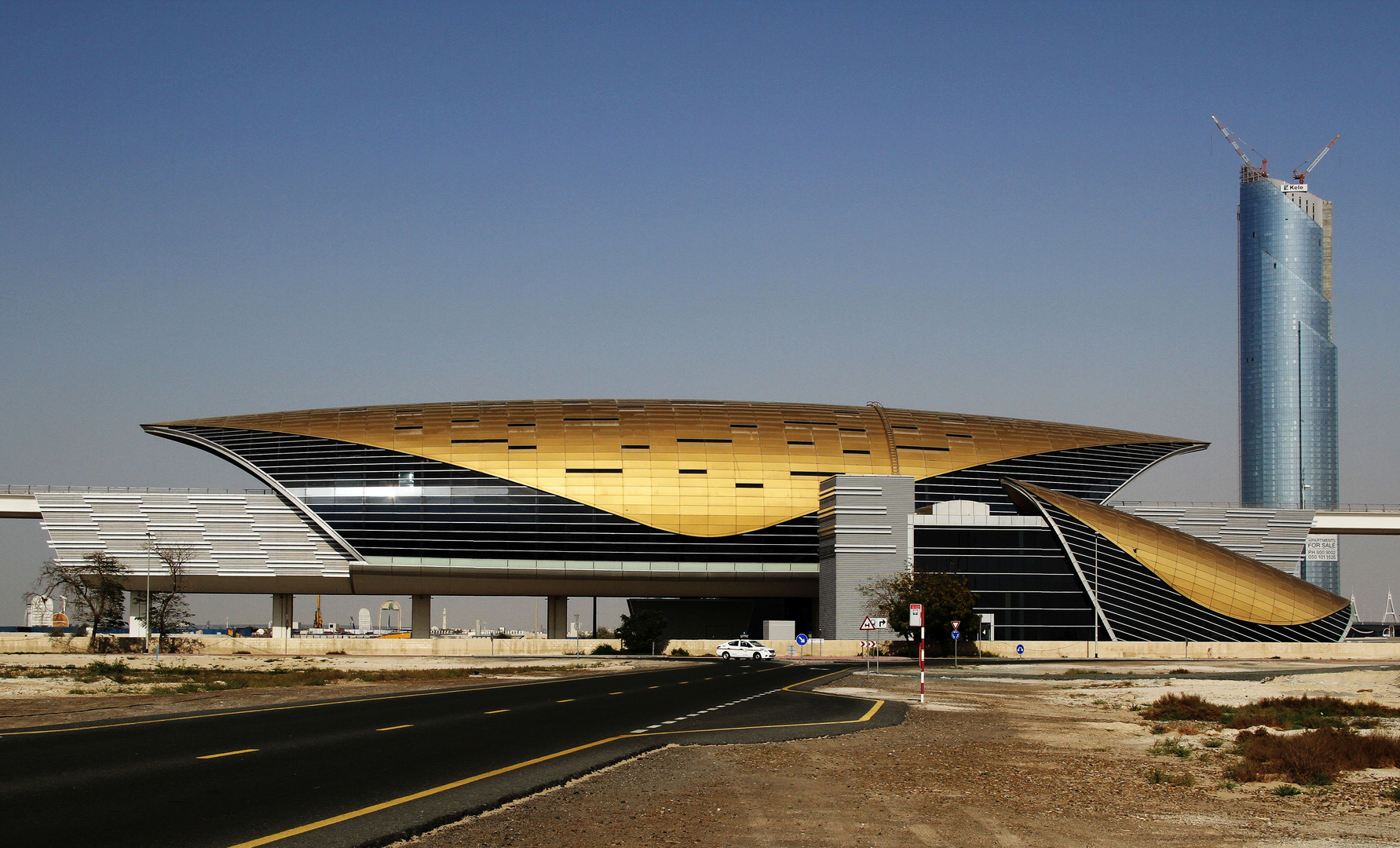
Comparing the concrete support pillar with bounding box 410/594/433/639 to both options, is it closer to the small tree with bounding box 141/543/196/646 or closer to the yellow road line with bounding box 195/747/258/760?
the small tree with bounding box 141/543/196/646

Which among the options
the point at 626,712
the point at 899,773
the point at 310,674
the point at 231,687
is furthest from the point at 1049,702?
the point at 310,674

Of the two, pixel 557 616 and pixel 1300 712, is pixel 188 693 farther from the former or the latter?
pixel 557 616

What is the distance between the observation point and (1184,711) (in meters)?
26.0

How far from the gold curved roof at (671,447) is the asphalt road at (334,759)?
210 feet

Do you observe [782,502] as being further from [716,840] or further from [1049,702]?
[716,840]

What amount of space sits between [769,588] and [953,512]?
19.7 meters

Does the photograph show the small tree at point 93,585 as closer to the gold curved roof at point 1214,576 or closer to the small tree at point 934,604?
the small tree at point 934,604

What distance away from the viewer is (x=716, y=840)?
34.3 ft

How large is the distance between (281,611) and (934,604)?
5574 cm

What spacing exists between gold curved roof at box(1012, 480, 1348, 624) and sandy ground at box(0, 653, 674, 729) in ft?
114

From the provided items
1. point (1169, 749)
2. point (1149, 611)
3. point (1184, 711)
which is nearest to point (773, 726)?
point (1169, 749)

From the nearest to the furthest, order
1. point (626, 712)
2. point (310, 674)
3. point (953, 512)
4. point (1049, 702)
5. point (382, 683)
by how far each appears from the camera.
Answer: point (626, 712) → point (1049, 702) → point (382, 683) → point (310, 674) → point (953, 512)

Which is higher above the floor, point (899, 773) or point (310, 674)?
point (899, 773)

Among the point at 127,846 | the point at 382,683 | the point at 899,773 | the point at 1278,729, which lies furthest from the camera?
the point at 382,683
